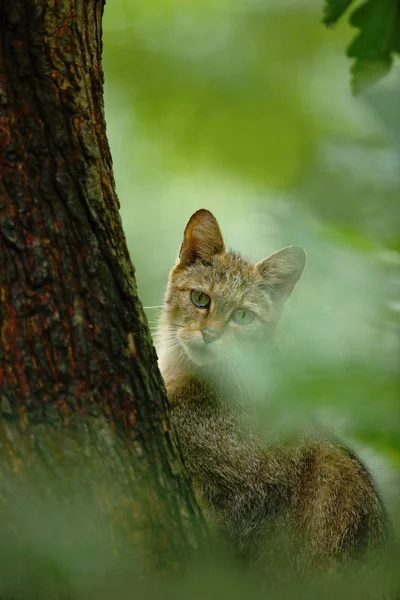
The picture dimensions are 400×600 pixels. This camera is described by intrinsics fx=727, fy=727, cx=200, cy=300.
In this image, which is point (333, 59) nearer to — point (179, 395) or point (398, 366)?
point (398, 366)

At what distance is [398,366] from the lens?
59 centimetres

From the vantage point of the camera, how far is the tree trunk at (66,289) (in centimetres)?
202

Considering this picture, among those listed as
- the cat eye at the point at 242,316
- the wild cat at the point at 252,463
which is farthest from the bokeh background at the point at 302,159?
the cat eye at the point at 242,316

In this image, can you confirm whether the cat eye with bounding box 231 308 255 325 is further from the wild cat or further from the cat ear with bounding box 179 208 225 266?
the cat ear with bounding box 179 208 225 266

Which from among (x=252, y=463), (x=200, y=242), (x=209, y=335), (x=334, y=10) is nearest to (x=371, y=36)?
(x=334, y=10)

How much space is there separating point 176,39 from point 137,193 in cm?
76

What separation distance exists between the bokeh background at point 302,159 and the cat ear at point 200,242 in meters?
3.58

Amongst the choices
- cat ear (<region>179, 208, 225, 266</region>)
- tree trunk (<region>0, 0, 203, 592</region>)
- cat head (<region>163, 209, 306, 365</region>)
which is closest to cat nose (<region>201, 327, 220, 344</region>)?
cat head (<region>163, 209, 306, 365</region>)

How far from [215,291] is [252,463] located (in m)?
1.20

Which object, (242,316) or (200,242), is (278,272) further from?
(200,242)

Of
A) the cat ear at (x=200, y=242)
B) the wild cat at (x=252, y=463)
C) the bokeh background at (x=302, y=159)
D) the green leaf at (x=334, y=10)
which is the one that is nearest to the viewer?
the bokeh background at (x=302, y=159)

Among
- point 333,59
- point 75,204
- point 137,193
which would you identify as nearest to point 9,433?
point 75,204

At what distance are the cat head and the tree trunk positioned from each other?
6.46ft

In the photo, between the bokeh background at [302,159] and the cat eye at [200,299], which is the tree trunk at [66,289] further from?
the cat eye at [200,299]
